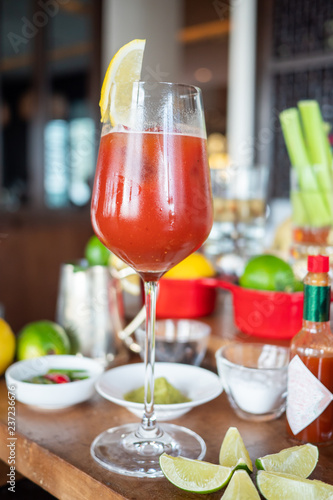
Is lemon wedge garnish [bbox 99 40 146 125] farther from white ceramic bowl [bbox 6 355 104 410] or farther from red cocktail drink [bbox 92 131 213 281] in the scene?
white ceramic bowl [bbox 6 355 104 410]

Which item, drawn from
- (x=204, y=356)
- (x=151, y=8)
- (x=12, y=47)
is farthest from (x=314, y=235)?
(x=151, y=8)

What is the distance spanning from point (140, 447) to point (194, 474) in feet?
0.41

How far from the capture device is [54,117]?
415 centimetres

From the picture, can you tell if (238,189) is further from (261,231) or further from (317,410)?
(317,410)

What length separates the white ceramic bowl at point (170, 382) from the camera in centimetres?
77

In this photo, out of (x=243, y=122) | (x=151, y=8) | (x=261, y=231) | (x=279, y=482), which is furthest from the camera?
(x=151, y=8)

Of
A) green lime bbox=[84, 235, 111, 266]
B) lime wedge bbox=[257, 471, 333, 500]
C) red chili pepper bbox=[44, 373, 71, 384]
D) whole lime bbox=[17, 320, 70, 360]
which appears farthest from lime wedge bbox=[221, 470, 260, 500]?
green lime bbox=[84, 235, 111, 266]

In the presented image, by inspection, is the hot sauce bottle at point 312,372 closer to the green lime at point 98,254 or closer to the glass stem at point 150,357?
the glass stem at point 150,357

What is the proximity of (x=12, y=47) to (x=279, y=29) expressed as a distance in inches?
73.0

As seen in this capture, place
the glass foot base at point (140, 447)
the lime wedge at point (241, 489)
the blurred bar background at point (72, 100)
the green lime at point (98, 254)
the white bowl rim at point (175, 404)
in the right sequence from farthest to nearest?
the blurred bar background at point (72, 100)
the green lime at point (98, 254)
the white bowl rim at point (175, 404)
the glass foot base at point (140, 447)
the lime wedge at point (241, 489)

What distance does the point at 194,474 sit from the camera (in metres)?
0.60

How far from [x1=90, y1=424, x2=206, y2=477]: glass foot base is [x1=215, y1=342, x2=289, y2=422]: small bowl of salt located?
0.09 meters

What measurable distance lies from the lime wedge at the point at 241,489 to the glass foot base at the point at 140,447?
12cm

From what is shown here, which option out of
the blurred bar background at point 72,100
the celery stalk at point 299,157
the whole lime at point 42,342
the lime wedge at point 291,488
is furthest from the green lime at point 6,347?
the blurred bar background at point 72,100
